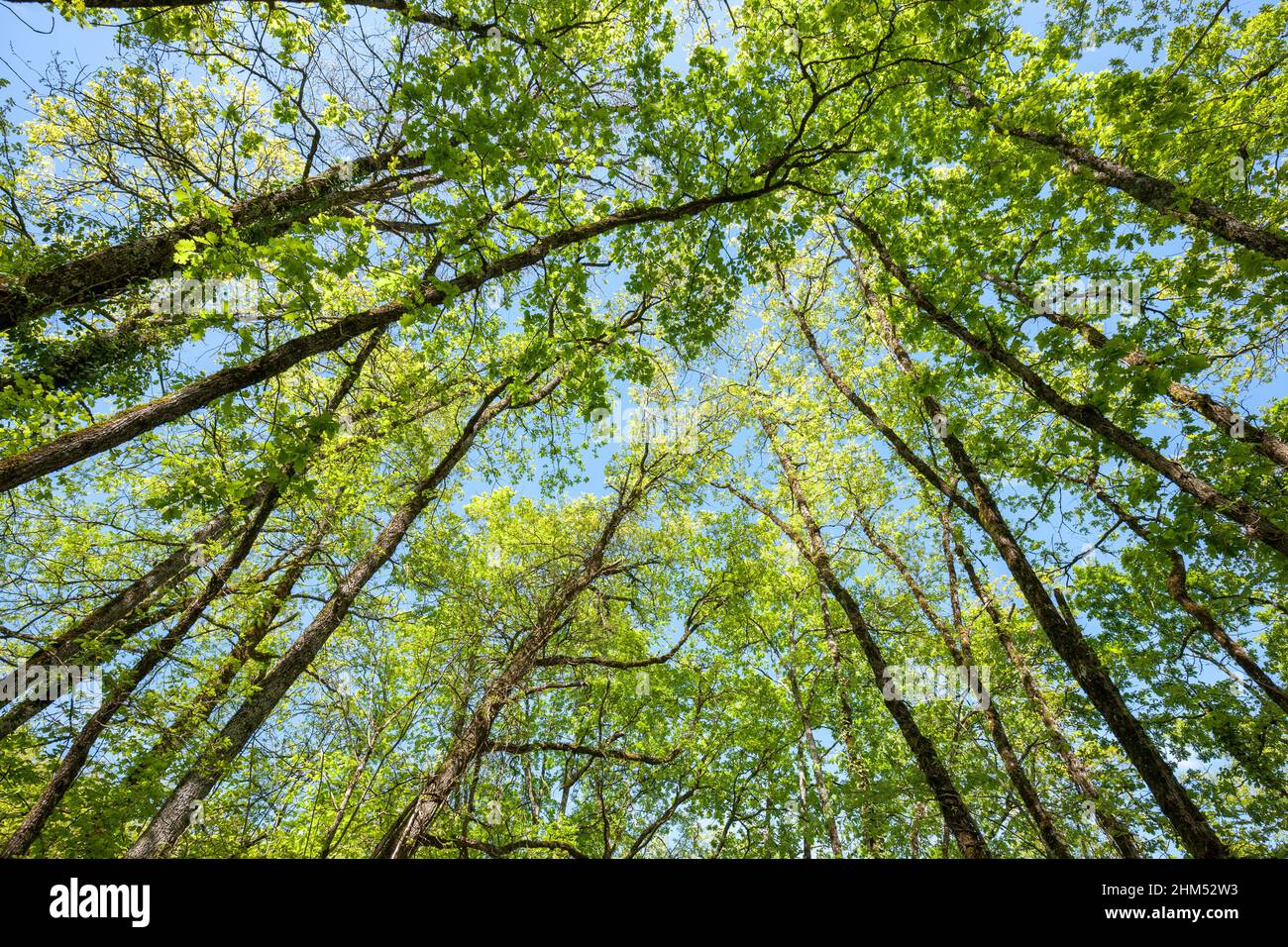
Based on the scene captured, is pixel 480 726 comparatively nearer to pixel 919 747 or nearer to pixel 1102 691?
pixel 919 747

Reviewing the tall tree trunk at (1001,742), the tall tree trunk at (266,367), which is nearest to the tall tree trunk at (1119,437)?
the tall tree trunk at (266,367)

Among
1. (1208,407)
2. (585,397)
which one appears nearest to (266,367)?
(585,397)

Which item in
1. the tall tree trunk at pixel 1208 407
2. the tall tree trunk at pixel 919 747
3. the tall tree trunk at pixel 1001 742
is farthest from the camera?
the tall tree trunk at pixel 1001 742

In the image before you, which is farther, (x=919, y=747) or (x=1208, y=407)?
(x=1208, y=407)

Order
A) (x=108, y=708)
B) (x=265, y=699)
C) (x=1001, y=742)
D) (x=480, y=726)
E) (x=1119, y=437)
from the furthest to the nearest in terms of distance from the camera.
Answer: (x=1001, y=742), (x=480, y=726), (x=265, y=699), (x=1119, y=437), (x=108, y=708)

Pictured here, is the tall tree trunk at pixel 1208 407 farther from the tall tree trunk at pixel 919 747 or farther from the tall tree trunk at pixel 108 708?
the tall tree trunk at pixel 108 708

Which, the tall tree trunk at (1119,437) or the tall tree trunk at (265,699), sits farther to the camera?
the tall tree trunk at (265,699)

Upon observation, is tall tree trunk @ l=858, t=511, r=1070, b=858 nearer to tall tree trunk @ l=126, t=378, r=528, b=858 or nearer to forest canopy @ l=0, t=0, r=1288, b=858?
forest canopy @ l=0, t=0, r=1288, b=858

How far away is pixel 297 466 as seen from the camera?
5156 millimetres

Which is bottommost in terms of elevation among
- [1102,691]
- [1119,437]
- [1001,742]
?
[1001,742]

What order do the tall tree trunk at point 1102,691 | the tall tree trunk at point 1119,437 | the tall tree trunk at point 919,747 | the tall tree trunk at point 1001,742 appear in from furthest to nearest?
the tall tree trunk at point 1001,742 → the tall tree trunk at point 919,747 → the tall tree trunk at point 1119,437 → the tall tree trunk at point 1102,691

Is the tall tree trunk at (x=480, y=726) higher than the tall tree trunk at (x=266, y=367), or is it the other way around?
the tall tree trunk at (x=266, y=367)

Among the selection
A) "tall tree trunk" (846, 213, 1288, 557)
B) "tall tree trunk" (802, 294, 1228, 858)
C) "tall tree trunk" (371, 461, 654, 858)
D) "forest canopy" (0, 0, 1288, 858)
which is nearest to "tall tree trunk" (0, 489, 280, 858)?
"forest canopy" (0, 0, 1288, 858)
